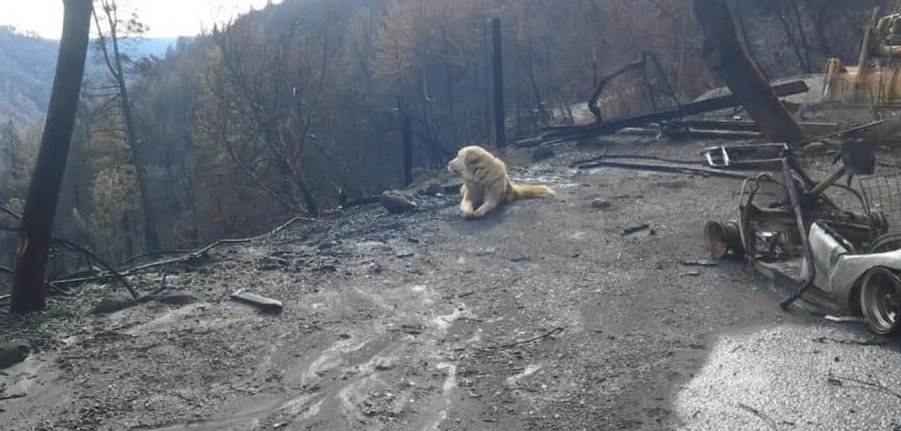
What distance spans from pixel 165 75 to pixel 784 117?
67787mm

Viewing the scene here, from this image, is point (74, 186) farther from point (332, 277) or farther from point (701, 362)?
point (701, 362)

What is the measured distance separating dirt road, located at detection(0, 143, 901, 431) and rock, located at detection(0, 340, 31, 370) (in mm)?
88

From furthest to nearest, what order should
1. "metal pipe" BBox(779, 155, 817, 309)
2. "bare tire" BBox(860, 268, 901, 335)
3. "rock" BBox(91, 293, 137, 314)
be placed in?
"rock" BBox(91, 293, 137, 314) < "metal pipe" BBox(779, 155, 817, 309) < "bare tire" BBox(860, 268, 901, 335)

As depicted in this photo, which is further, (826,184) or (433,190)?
(433,190)

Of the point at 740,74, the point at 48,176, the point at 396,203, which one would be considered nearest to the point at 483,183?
the point at 396,203

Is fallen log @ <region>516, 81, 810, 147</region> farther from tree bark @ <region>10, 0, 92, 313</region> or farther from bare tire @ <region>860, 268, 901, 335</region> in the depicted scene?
tree bark @ <region>10, 0, 92, 313</region>

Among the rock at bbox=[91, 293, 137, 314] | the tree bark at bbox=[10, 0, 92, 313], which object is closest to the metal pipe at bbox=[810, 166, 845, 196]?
the rock at bbox=[91, 293, 137, 314]

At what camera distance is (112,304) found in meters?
7.91

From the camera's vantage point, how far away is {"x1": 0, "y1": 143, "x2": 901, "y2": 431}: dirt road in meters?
5.07

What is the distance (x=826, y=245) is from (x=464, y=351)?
2944 millimetres

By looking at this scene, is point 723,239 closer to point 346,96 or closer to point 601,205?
point 601,205

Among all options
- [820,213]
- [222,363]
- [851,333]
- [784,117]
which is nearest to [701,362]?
[851,333]

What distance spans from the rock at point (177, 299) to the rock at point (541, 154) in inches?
456

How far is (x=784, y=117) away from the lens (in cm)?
1551
